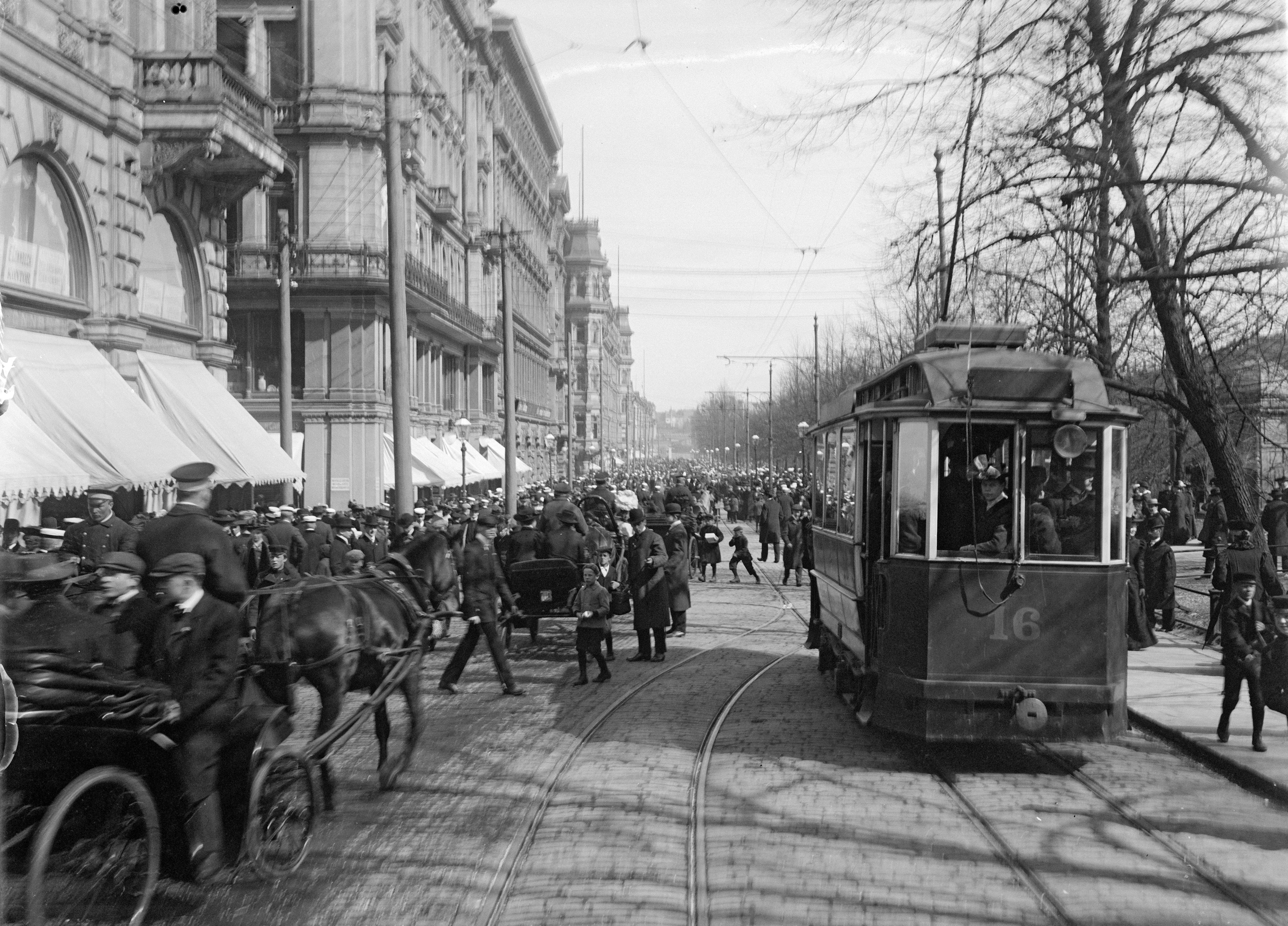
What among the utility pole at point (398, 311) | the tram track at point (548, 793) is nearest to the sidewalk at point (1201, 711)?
the tram track at point (548, 793)

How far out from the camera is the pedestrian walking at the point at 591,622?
12.6 m

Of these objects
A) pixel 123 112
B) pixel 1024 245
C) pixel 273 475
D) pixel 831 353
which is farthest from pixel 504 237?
pixel 831 353

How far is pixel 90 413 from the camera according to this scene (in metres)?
16.3

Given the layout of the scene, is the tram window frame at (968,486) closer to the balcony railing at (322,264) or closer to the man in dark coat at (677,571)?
the man in dark coat at (677,571)

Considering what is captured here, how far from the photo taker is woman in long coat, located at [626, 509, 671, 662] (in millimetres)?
14125

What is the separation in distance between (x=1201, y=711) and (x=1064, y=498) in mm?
3557

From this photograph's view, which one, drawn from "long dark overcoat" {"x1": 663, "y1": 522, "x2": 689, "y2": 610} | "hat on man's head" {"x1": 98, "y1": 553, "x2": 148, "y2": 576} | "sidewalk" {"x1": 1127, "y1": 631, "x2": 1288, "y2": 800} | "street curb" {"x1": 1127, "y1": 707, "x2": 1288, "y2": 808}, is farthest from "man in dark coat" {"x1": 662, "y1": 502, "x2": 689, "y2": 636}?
"hat on man's head" {"x1": 98, "y1": 553, "x2": 148, "y2": 576}

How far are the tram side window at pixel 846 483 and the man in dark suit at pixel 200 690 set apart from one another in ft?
18.4

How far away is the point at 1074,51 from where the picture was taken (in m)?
9.66

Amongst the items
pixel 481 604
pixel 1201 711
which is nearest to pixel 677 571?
pixel 481 604

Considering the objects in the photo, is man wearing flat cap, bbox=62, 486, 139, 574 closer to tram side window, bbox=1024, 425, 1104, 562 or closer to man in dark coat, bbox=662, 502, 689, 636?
man in dark coat, bbox=662, 502, 689, 636

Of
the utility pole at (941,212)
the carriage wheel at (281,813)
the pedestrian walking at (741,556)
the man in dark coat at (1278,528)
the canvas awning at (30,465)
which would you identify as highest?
the utility pole at (941,212)

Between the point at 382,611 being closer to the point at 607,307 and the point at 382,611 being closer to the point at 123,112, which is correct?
the point at 123,112

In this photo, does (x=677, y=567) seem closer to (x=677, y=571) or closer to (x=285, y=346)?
(x=677, y=571)
